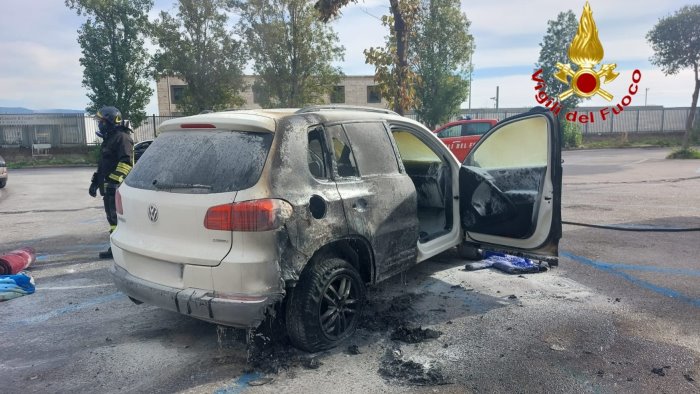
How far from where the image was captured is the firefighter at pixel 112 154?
6.04 meters

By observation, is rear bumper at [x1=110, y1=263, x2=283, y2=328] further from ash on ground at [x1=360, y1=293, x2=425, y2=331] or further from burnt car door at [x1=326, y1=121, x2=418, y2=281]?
ash on ground at [x1=360, y1=293, x2=425, y2=331]

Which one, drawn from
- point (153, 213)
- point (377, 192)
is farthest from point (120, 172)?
point (377, 192)

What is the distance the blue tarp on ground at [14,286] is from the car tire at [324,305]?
3.29 metres

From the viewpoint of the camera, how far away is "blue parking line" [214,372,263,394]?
10.2 feet

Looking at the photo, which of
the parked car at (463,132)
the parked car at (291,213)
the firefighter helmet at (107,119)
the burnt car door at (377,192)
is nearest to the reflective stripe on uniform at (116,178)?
the firefighter helmet at (107,119)

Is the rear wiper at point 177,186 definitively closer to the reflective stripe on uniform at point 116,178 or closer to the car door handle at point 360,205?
the car door handle at point 360,205

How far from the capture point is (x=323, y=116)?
3.85m

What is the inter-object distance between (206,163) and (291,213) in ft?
2.32

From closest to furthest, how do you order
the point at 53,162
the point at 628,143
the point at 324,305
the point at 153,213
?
the point at 153,213 < the point at 324,305 < the point at 53,162 < the point at 628,143

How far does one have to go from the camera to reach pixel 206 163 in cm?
339

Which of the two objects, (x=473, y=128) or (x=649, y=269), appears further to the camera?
(x=473, y=128)

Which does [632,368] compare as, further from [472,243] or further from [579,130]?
[579,130]

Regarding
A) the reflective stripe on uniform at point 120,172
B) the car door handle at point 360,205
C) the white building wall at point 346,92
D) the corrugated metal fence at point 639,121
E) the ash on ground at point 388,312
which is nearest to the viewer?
the car door handle at point 360,205

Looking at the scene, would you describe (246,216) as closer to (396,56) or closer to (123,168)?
(123,168)
